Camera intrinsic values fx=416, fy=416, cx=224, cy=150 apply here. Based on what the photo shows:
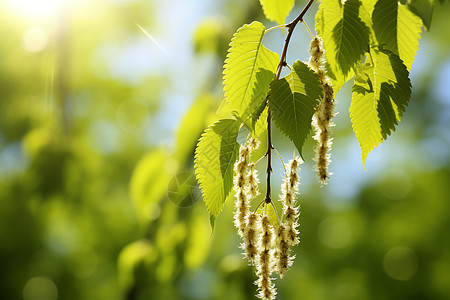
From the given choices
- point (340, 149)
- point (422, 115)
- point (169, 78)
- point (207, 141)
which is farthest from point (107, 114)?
point (207, 141)

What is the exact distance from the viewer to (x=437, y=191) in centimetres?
904

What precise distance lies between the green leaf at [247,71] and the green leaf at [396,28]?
0.16 m

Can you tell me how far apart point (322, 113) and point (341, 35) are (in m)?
0.11

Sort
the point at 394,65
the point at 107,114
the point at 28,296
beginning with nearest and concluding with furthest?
1. the point at 394,65
2. the point at 107,114
3. the point at 28,296

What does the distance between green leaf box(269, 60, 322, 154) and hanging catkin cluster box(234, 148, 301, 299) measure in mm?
58

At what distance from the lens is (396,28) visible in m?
0.61

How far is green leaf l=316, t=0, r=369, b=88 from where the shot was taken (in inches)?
23.3

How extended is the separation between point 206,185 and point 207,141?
7 cm

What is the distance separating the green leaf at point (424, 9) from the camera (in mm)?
597

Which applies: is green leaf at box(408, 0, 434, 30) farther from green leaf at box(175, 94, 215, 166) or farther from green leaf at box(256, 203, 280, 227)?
green leaf at box(175, 94, 215, 166)

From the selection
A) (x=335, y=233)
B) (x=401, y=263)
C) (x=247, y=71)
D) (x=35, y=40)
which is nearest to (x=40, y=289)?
(x=335, y=233)

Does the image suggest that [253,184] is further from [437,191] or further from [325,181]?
[437,191]

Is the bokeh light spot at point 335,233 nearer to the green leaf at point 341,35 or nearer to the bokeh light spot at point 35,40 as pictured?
the bokeh light spot at point 35,40

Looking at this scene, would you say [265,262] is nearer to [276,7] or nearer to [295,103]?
[295,103]
